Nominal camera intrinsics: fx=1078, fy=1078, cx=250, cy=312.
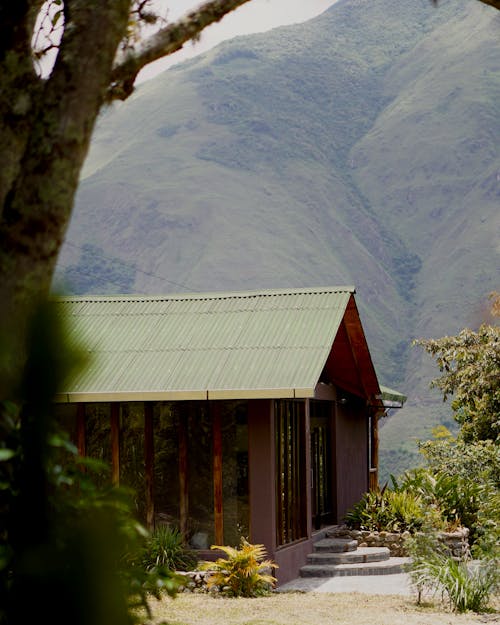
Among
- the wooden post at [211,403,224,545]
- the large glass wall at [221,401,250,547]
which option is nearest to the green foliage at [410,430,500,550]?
the large glass wall at [221,401,250,547]

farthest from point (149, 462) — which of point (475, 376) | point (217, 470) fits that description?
point (475, 376)

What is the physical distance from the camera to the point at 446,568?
1168 centimetres

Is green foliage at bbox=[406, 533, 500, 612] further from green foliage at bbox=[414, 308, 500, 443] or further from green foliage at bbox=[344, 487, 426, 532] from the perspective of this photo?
green foliage at bbox=[414, 308, 500, 443]

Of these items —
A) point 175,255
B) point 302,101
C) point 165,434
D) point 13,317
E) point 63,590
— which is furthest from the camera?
point 302,101

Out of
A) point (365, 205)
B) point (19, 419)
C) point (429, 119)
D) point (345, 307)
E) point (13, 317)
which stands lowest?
point (19, 419)

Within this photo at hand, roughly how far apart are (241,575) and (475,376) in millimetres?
10411

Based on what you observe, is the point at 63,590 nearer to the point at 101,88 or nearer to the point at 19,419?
the point at 19,419

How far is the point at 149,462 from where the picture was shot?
46.8 feet

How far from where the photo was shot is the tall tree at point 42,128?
10.8 ft

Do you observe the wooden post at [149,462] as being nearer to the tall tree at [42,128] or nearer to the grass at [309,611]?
the grass at [309,611]

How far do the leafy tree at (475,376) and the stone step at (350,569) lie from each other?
6378 millimetres

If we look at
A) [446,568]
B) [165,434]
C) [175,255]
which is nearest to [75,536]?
[446,568]

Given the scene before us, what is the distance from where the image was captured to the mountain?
97.1 meters

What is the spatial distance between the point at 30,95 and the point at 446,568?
→ 9.17 meters
